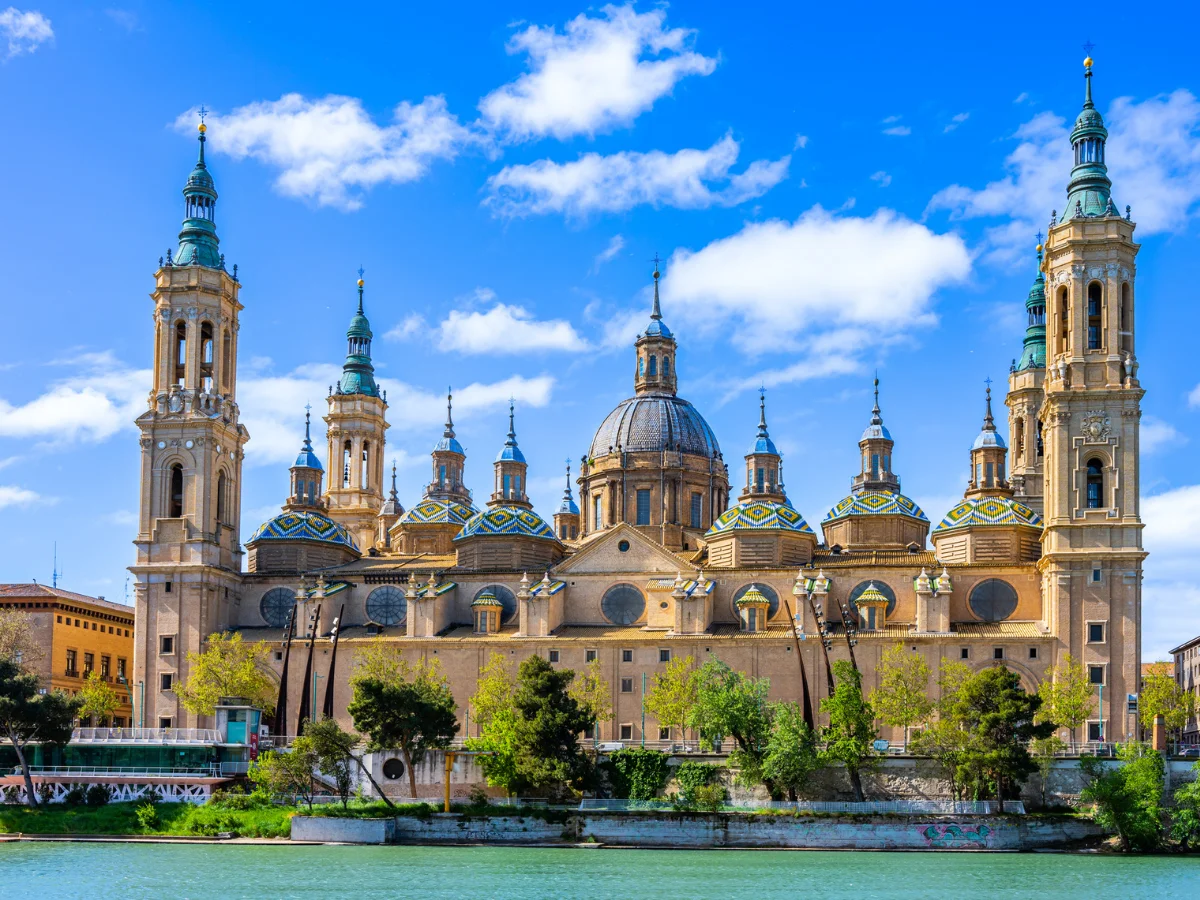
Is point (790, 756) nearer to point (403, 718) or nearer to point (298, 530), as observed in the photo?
point (403, 718)

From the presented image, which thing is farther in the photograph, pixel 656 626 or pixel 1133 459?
pixel 656 626

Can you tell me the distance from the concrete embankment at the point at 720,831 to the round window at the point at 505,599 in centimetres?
2436

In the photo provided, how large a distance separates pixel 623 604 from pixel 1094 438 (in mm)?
25032

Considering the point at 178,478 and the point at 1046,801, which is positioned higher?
the point at 178,478

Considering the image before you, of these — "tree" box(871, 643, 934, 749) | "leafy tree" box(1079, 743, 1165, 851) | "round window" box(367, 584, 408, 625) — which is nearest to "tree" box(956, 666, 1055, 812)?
"leafy tree" box(1079, 743, 1165, 851)

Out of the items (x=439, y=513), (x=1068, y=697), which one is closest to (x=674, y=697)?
(x=1068, y=697)

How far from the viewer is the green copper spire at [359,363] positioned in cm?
11906

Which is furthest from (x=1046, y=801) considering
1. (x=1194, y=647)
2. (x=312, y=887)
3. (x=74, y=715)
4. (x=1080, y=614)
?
(x=1194, y=647)

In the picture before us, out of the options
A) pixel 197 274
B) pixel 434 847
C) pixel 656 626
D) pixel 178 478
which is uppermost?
pixel 197 274

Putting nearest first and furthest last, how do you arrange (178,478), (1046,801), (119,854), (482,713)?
(119,854) < (1046,801) < (482,713) < (178,478)

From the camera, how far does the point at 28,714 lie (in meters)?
71.9

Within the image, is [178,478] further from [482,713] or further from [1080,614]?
[1080,614]

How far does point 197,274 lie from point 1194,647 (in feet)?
259

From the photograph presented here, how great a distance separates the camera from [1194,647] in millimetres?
130000
